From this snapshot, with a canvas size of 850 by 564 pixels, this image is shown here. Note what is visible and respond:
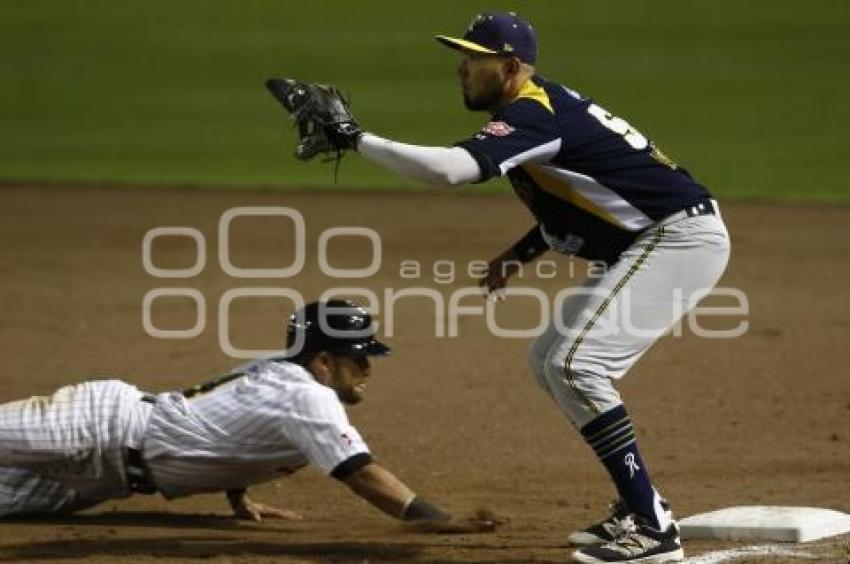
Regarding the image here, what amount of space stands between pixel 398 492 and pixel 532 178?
1216mm

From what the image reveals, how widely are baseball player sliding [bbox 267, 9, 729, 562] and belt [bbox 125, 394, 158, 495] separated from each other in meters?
1.41

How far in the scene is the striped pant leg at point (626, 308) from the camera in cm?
633

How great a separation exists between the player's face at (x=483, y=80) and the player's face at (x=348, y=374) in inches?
40.1

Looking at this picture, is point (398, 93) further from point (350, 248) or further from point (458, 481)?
point (458, 481)

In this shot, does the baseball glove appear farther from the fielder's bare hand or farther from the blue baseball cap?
the fielder's bare hand

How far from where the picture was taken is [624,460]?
6.33m

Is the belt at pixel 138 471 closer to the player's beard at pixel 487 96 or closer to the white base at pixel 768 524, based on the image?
the player's beard at pixel 487 96

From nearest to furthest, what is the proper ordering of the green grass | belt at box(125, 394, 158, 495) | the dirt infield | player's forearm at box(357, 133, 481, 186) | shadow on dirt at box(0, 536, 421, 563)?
player's forearm at box(357, 133, 481, 186), shadow on dirt at box(0, 536, 421, 563), belt at box(125, 394, 158, 495), the dirt infield, the green grass

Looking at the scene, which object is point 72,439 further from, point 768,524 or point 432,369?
point 432,369

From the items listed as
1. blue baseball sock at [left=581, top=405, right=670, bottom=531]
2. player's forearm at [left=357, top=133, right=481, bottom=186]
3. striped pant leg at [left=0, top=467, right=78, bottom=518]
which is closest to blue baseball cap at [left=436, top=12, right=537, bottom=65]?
player's forearm at [left=357, top=133, right=481, bottom=186]

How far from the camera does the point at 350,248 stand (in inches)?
546

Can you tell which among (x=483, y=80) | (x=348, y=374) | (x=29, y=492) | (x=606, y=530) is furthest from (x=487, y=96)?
(x=29, y=492)

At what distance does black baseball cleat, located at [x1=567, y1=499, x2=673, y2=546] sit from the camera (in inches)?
257

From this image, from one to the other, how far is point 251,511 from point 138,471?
1.80 feet
